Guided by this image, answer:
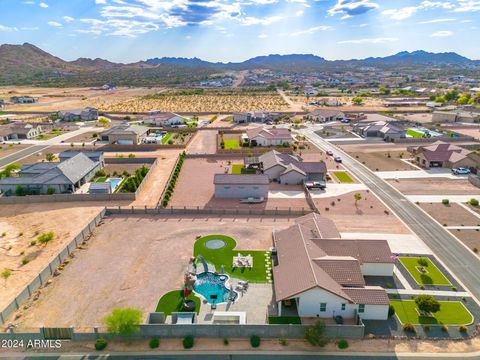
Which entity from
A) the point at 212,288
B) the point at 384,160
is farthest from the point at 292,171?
the point at 212,288

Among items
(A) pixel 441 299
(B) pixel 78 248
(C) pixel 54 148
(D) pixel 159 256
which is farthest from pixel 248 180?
(C) pixel 54 148

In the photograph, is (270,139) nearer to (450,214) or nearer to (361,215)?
(361,215)

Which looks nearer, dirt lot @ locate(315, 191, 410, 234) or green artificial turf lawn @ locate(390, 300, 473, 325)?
green artificial turf lawn @ locate(390, 300, 473, 325)

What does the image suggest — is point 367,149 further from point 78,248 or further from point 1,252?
point 1,252

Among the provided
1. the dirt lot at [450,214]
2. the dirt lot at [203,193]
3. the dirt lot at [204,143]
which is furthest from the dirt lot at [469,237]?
the dirt lot at [204,143]

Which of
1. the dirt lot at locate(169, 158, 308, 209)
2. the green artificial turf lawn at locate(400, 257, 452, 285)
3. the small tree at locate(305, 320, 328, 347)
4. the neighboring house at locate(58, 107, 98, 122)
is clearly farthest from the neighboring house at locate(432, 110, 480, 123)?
the neighboring house at locate(58, 107, 98, 122)

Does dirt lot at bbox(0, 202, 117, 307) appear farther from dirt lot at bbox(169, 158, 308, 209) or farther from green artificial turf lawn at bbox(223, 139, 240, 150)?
green artificial turf lawn at bbox(223, 139, 240, 150)

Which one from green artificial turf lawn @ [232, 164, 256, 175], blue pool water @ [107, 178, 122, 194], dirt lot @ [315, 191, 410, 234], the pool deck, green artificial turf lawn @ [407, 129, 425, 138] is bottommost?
the pool deck
